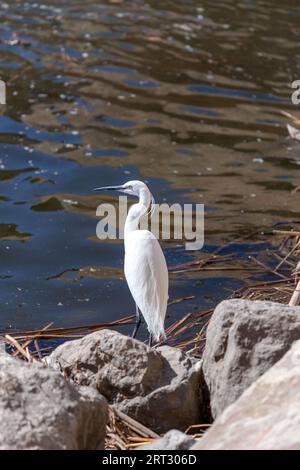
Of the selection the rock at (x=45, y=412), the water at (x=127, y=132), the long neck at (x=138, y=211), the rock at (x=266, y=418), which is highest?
the rock at (x=266, y=418)

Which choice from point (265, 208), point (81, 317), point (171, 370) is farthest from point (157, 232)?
point (171, 370)

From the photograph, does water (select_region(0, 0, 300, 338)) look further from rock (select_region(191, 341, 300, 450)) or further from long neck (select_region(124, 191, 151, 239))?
rock (select_region(191, 341, 300, 450))

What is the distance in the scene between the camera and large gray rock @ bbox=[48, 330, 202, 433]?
2.86 meters

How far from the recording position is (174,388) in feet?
9.33

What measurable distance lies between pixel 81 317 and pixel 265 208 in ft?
6.10

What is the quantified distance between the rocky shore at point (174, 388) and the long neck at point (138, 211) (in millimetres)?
823

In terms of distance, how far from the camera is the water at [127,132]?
17.6ft

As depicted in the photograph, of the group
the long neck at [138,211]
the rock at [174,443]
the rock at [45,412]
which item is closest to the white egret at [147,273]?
the long neck at [138,211]

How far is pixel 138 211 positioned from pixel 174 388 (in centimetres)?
110

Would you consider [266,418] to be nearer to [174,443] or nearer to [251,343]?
[174,443]

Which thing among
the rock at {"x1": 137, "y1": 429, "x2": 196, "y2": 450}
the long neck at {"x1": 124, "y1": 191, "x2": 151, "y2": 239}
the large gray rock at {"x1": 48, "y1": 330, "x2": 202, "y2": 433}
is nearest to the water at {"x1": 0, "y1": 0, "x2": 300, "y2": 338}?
the long neck at {"x1": 124, "y1": 191, "x2": 151, "y2": 239}

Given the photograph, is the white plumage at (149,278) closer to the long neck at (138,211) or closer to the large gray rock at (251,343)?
the long neck at (138,211)

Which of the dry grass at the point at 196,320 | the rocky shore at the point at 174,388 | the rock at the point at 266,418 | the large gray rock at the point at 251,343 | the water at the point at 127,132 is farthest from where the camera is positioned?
the water at the point at 127,132

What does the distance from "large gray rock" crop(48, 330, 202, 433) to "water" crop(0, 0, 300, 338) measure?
1.78m
